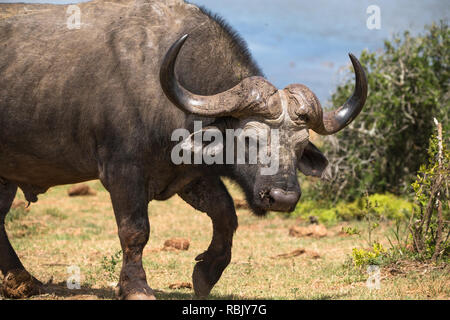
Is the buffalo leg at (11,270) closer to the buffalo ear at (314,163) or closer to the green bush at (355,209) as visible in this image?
the buffalo ear at (314,163)

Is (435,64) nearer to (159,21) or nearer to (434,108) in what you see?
(434,108)

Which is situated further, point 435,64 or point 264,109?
point 435,64

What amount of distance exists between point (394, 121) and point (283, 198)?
788 centimetres

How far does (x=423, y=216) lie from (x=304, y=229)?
12.5ft

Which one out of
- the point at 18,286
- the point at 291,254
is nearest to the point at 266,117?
the point at 18,286

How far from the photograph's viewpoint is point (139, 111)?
5.42 meters

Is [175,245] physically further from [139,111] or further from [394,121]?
[394,121]

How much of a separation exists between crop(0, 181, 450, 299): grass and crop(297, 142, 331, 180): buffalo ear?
1.09 metres

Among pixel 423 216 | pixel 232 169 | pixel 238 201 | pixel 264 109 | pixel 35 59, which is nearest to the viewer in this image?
pixel 264 109

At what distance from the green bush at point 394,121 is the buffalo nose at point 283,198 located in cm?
713

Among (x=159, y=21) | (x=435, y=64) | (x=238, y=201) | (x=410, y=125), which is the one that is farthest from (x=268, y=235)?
(x=159, y=21)

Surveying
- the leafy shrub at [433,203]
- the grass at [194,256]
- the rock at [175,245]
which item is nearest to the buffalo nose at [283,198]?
the grass at [194,256]

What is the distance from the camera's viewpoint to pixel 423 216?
679cm

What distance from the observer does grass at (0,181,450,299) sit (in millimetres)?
6090
